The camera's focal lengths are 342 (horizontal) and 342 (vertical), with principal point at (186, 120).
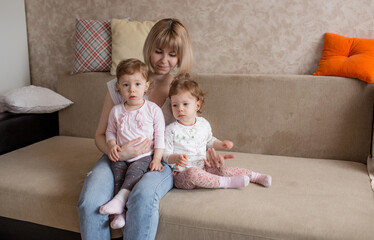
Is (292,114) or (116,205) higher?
(292,114)

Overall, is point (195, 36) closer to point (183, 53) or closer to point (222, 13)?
point (222, 13)

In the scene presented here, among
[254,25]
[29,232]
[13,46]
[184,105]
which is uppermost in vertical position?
[254,25]

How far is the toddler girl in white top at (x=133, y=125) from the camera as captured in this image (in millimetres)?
1505

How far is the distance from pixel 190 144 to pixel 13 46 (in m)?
1.80

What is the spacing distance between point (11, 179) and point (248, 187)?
3.69 feet

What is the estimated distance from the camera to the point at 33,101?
2219mm

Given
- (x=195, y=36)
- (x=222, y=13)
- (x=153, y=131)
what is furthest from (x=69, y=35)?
(x=153, y=131)

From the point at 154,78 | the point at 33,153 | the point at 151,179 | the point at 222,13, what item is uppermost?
the point at 222,13

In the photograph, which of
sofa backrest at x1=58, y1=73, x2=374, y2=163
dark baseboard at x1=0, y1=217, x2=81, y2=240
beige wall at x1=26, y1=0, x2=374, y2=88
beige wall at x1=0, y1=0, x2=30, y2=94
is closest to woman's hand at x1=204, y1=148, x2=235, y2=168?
sofa backrest at x1=58, y1=73, x2=374, y2=163

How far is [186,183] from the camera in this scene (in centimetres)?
150

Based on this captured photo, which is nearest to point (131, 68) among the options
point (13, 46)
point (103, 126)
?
point (103, 126)

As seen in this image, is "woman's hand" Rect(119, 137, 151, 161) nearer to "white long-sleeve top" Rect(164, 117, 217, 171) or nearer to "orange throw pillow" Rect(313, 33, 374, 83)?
"white long-sleeve top" Rect(164, 117, 217, 171)

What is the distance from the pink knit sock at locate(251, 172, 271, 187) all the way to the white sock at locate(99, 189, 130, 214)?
591 mm

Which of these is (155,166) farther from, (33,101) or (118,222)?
(33,101)
